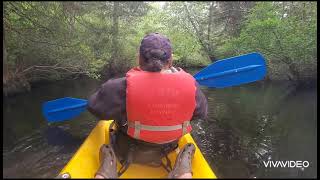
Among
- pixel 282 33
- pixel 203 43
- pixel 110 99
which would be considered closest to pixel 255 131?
pixel 282 33

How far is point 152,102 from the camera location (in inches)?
79.0

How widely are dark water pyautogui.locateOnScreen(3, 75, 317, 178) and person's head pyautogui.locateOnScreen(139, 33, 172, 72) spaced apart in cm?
130

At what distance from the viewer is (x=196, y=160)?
7.34 feet

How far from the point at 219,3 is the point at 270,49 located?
1.59m

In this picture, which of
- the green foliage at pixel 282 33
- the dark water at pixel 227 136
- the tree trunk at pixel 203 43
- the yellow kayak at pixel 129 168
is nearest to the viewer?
the yellow kayak at pixel 129 168

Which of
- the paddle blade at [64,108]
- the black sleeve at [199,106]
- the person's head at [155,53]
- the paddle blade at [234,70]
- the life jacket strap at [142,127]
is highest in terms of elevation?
the person's head at [155,53]

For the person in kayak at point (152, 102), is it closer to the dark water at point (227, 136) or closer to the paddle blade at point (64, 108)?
the dark water at point (227, 136)

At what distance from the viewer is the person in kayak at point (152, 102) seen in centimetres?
200

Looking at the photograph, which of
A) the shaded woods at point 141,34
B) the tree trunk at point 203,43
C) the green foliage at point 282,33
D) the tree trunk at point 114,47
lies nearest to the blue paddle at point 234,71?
A: the shaded woods at point 141,34

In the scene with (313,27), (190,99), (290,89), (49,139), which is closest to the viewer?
(190,99)

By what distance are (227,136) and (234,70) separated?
167 cm

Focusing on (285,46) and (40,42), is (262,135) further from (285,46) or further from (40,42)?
(40,42)

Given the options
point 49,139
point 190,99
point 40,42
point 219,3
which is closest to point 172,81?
point 190,99

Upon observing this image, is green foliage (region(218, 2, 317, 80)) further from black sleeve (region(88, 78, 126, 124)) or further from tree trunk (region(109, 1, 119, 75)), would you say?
black sleeve (region(88, 78, 126, 124))
